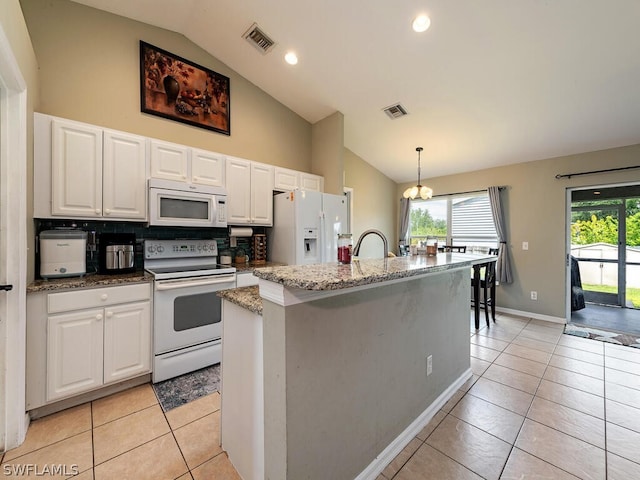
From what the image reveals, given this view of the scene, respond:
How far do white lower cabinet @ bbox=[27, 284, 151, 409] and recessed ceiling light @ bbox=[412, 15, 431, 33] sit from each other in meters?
3.11

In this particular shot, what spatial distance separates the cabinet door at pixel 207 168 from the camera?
8.96 feet

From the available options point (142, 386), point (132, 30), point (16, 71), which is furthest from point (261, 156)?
point (142, 386)

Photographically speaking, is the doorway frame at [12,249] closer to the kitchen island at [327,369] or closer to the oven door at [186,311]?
the oven door at [186,311]

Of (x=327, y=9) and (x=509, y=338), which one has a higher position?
(x=327, y=9)

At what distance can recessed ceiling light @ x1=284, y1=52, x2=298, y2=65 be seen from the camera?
110 inches

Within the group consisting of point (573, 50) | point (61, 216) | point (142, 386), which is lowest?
point (142, 386)

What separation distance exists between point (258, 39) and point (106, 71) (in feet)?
4.84

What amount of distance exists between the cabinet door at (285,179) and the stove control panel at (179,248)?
3.46 feet

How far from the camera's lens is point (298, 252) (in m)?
3.08

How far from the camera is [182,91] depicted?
Answer: 9.61ft

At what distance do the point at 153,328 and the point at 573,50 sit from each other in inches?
167

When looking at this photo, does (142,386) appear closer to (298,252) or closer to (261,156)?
(298,252)

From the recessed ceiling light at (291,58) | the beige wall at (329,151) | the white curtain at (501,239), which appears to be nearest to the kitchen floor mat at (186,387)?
the beige wall at (329,151)

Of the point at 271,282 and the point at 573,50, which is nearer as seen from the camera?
the point at 271,282
